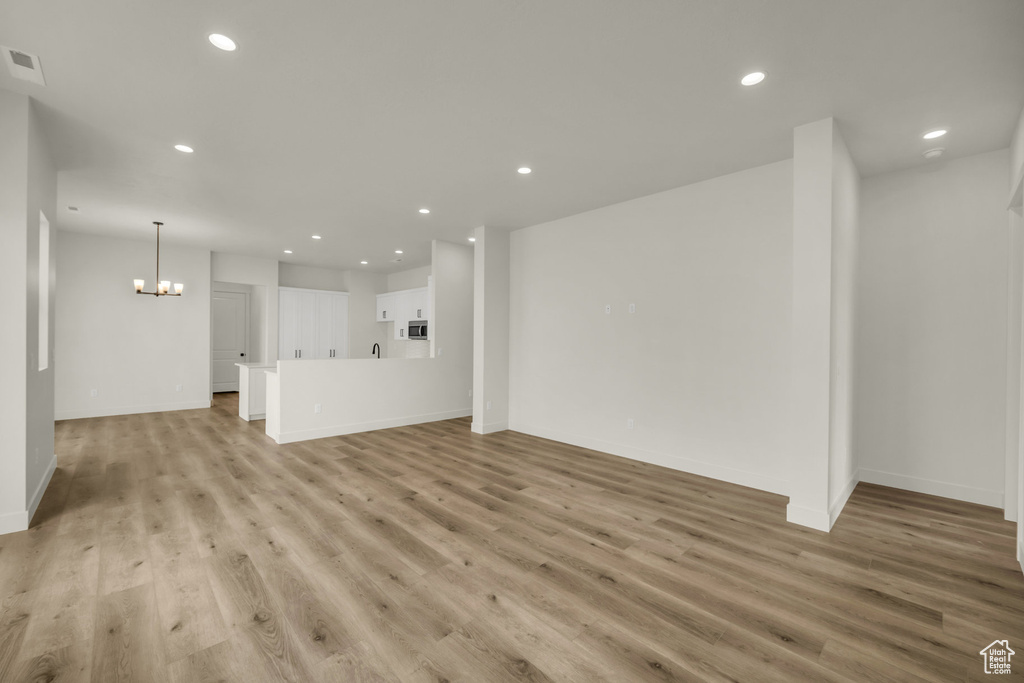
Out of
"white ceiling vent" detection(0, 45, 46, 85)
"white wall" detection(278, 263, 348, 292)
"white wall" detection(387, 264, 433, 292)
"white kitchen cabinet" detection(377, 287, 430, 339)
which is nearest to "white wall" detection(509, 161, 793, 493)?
"white kitchen cabinet" detection(377, 287, 430, 339)

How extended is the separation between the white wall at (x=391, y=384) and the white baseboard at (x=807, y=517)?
494cm

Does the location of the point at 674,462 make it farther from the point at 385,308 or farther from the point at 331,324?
the point at 331,324

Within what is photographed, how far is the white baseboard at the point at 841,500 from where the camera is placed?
3.05 meters

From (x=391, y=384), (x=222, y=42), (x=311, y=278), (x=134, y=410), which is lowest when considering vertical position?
(x=134, y=410)

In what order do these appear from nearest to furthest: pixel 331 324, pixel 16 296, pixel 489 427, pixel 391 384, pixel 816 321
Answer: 1. pixel 16 296
2. pixel 816 321
3. pixel 489 427
4. pixel 391 384
5. pixel 331 324

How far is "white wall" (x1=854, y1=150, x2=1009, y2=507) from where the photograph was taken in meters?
3.45

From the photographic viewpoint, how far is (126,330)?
6.98m

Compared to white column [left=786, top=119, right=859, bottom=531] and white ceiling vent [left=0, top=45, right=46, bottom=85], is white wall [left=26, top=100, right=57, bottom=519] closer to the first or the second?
white ceiling vent [left=0, top=45, right=46, bottom=85]

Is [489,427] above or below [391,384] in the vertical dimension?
below

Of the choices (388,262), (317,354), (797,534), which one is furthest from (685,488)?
(317,354)

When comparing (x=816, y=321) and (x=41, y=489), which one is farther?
(x=41, y=489)

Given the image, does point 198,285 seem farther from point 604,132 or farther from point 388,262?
point 604,132

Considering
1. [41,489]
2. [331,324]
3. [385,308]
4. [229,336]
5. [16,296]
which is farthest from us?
[385,308]

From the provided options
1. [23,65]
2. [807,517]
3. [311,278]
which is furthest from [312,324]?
[807,517]
